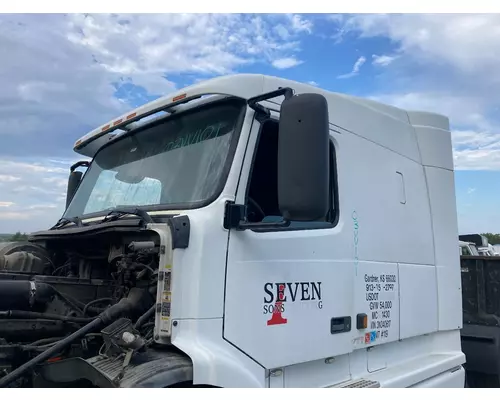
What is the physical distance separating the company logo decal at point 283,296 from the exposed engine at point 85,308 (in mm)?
666

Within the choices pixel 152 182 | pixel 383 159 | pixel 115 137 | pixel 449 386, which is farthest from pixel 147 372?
pixel 449 386

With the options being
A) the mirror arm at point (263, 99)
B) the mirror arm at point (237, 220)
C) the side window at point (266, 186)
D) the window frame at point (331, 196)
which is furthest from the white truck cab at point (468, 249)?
the mirror arm at point (237, 220)

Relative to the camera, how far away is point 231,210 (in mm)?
2812

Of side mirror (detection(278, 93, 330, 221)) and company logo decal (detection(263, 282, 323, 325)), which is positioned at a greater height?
side mirror (detection(278, 93, 330, 221))

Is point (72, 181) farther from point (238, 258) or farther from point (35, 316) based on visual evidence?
point (238, 258)

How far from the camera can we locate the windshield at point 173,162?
303cm

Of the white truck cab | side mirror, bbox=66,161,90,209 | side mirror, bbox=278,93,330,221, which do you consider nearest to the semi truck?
side mirror, bbox=278,93,330,221

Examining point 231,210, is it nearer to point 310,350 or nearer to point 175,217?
point 175,217

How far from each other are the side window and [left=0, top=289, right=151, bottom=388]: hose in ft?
2.74

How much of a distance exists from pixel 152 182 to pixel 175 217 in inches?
30.2

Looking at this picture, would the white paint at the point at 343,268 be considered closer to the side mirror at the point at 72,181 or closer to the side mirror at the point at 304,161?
the side mirror at the point at 304,161

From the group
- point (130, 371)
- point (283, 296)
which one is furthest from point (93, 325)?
point (283, 296)

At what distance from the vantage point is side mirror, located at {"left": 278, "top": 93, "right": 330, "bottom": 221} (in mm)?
2553

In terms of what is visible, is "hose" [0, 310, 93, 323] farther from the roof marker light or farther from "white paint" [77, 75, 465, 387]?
the roof marker light
